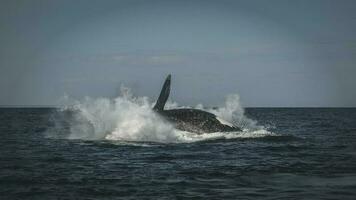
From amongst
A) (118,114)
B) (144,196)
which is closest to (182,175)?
(144,196)

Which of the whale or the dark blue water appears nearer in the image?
the dark blue water

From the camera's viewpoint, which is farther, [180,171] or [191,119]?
[191,119]

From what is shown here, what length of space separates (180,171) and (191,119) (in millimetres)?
12770

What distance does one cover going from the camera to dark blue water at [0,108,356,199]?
1434 cm

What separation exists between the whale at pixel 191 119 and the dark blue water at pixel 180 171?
3073mm

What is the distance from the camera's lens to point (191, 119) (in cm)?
3095

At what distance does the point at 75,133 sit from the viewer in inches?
1522

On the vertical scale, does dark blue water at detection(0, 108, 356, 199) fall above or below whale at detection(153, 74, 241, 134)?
below

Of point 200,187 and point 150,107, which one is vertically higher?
point 150,107

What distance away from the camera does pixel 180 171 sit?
720 inches

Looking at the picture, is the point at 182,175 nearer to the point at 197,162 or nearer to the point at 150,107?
the point at 197,162

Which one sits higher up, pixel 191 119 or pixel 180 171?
pixel 191 119

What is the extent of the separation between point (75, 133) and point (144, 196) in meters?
25.6

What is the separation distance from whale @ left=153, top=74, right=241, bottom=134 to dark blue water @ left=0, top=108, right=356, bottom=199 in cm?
307
